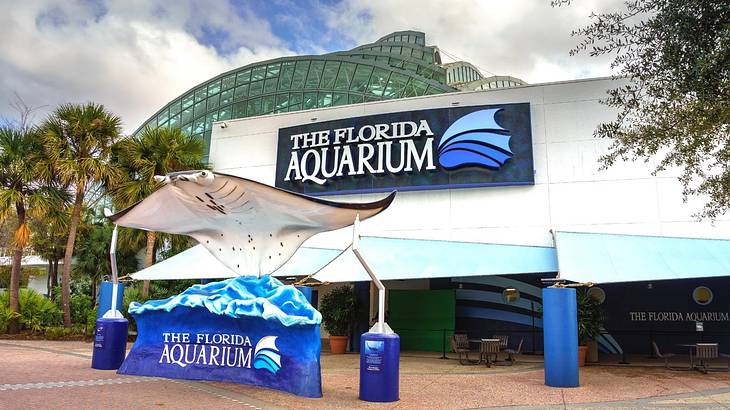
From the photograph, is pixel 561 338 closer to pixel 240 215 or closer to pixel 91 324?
pixel 240 215

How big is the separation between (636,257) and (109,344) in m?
12.2

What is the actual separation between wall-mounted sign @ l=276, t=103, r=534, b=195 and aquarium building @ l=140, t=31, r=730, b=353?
0.13ft

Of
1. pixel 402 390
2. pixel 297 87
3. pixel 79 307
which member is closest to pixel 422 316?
pixel 402 390

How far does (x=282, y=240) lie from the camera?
34.2 feet

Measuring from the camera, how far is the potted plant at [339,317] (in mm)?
17094

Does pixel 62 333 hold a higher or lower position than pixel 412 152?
lower

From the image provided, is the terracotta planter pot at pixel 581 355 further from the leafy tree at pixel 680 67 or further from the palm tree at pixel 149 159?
the palm tree at pixel 149 159

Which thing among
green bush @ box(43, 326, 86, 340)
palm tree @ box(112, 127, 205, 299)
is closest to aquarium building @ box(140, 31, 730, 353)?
palm tree @ box(112, 127, 205, 299)

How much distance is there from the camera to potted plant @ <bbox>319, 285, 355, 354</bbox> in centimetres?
1709

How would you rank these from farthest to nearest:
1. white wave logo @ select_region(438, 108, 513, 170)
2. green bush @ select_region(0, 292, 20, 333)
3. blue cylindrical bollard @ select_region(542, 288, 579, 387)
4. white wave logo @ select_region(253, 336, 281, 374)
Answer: green bush @ select_region(0, 292, 20, 333)
white wave logo @ select_region(438, 108, 513, 170)
blue cylindrical bollard @ select_region(542, 288, 579, 387)
white wave logo @ select_region(253, 336, 281, 374)

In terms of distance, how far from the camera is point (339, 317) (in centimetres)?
1709

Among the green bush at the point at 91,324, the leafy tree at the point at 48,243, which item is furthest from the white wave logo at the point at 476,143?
the leafy tree at the point at 48,243

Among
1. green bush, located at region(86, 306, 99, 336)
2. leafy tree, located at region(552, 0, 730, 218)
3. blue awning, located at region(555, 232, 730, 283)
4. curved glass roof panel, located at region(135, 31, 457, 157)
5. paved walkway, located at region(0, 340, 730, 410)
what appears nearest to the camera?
leafy tree, located at region(552, 0, 730, 218)

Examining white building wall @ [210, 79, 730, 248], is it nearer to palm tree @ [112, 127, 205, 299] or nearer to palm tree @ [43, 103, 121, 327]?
palm tree @ [112, 127, 205, 299]
